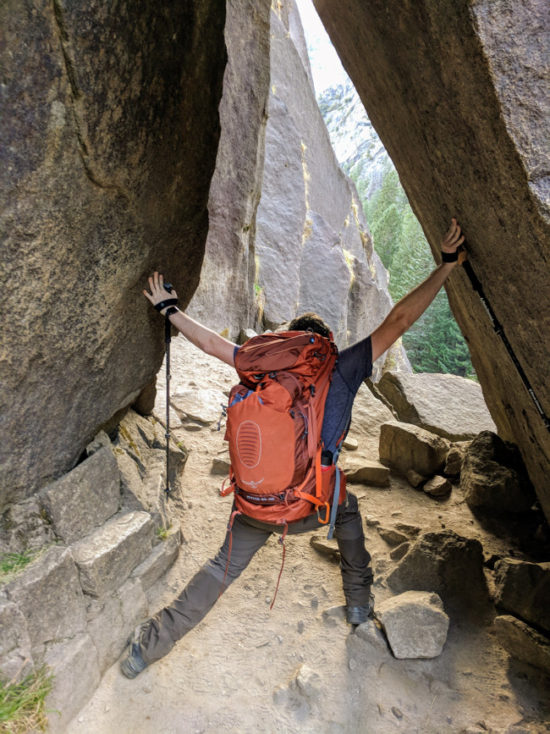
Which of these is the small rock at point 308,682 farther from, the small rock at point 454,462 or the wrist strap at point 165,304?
the small rock at point 454,462

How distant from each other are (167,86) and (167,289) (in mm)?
1377

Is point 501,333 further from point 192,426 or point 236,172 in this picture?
point 236,172

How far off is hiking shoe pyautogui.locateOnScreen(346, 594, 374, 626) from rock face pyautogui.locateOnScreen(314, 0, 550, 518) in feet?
6.45

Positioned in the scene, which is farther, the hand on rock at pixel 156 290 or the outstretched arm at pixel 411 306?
the hand on rock at pixel 156 290

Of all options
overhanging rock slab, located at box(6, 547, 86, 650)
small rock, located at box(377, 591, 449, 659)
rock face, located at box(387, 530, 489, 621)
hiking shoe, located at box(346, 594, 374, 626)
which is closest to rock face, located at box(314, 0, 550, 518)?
rock face, located at box(387, 530, 489, 621)

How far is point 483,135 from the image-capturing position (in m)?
2.52

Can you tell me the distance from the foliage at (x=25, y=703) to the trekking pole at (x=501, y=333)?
367 cm

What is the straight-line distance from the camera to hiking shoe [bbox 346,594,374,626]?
4.01 m

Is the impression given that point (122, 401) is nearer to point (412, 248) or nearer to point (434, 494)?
point (434, 494)

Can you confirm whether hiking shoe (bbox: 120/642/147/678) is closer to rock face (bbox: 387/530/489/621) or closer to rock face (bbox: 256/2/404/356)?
rock face (bbox: 387/530/489/621)

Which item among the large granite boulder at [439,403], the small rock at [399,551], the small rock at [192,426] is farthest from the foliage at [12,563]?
the large granite boulder at [439,403]

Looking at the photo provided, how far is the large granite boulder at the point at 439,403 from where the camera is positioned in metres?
8.27

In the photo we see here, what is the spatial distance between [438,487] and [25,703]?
15.6 feet

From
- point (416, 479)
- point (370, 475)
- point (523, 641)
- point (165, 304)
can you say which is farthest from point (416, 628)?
point (165, 304)
